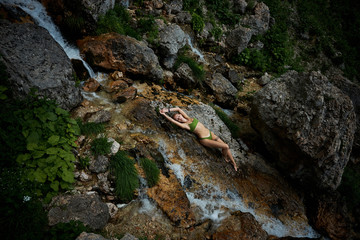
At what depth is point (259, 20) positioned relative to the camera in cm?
1359

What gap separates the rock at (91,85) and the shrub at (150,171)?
3.19m

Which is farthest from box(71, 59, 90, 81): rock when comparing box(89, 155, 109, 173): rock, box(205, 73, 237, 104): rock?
box(205, 73, 237, 104): rock

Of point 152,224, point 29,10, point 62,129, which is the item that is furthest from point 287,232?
point 29,10

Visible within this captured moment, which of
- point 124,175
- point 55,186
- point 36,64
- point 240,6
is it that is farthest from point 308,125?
point 240,6

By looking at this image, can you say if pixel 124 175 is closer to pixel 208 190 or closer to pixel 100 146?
pixel 100 146

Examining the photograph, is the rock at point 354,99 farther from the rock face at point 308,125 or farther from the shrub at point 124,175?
the shrub at point 124,175

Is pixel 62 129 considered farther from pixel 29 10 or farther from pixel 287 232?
pixel 287 232

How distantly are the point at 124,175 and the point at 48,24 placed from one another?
641 cm

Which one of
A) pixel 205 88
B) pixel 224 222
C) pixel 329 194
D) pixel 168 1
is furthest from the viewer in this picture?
pixel 168 1

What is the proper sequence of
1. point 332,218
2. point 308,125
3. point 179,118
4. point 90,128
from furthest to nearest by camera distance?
point 332,218
point 179,118
point 308,125
point 90,128

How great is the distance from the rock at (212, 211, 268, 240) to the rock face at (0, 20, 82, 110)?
5.07 metres

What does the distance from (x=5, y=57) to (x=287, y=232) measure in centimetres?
858

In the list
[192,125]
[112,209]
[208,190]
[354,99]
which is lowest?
[112,209]

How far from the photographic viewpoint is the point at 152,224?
408 centimetres
